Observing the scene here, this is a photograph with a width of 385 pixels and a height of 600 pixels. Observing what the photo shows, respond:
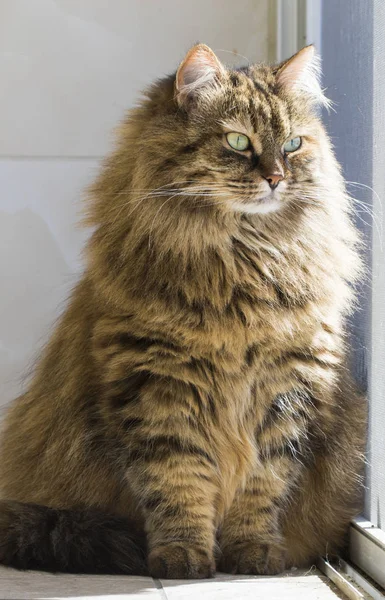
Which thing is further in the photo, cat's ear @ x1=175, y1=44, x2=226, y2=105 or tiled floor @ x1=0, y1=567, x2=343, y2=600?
cat's ear @ x1=175, y1=44, x2=226, y2=105

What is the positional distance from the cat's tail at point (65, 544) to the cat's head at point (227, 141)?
827 millimetres

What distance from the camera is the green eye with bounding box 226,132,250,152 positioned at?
→ 214 cm

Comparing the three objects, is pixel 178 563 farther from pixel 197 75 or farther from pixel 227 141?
pixel 197 75

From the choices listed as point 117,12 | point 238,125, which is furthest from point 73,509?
point 117,12

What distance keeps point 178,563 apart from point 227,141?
1022mm

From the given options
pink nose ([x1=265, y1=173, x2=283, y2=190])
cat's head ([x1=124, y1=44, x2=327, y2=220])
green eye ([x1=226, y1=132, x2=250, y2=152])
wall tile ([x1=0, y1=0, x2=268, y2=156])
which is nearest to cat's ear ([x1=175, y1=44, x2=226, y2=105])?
cat's head ([x1=124, y1=44, x2=327, y2=220])

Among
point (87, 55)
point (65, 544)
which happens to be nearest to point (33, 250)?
point (87, 55)

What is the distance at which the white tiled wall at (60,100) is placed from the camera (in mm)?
3002

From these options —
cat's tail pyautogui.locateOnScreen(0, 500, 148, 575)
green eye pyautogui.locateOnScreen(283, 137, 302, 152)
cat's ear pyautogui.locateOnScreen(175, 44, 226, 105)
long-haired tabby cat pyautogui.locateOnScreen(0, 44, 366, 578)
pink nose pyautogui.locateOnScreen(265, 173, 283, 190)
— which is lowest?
cat's tail pyautogui.locateOnScreen(0, 500, 148, 575)

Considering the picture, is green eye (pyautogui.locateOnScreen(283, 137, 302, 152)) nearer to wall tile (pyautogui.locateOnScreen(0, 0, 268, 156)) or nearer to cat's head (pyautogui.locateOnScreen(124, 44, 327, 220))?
cat's head (pyautogui.locateOnScreen(124, 44, 327, 220))

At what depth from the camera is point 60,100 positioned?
303 cm

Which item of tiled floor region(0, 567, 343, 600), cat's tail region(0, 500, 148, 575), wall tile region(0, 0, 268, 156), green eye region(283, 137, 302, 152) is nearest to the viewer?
tiled floor region(0, 567, 343, 600)

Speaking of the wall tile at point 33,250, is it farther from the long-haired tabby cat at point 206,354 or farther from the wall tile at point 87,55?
the long-haired tabby cat at point 206,354

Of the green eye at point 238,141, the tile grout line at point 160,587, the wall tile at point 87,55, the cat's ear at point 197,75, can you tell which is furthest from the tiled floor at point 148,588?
the wall tile at point 87,55
